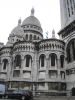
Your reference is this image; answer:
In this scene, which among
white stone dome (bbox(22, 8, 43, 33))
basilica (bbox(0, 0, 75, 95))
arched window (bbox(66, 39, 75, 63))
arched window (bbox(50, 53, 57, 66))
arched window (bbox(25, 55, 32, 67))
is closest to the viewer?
basilica (bbox(0, 0, 75, 95))

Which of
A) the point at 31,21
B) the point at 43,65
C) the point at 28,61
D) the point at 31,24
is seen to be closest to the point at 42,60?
the point at 43,65

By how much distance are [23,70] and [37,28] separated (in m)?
19.1

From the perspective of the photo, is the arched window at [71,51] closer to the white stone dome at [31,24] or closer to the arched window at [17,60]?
the arched window at [17,60]

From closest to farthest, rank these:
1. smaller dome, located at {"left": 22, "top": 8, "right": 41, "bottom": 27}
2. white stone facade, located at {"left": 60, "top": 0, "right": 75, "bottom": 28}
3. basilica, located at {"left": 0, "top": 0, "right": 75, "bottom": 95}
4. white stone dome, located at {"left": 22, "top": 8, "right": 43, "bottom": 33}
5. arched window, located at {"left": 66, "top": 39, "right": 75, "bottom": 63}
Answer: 1. basilica, located at {"left": 0, "top": 0, "right": 75, "bottom": 95}
2. arched window, located at {"left": 66, "top": 39, "right": 75, "bottom": 63}
3. white stone facade, located at {"left": 60, "top": 0, "right": 75, "bottom": 28}
4. white stone dome, located at {"left": 22, "top": 8, "right": 43, "bottom": 33}
5. smaller dome, located at {"left": 22, "top": 8, "right": 41, "bottom": 27}

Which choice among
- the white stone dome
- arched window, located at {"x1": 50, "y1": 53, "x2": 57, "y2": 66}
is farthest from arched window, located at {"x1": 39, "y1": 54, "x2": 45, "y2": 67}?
the white stone dome

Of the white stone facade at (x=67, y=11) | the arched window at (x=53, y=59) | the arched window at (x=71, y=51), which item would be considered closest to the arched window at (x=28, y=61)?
the arched window at (x=53, y=59)

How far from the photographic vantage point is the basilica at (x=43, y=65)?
29281 mm

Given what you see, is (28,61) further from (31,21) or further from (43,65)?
(31,21)

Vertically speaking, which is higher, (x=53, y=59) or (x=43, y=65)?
(x=53, y=59)

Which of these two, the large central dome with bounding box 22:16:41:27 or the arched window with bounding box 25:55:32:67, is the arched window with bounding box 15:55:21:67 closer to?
the arched window with bounding box 25:55:32:67

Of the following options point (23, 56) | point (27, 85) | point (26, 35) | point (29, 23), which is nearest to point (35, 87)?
point (27, 85)

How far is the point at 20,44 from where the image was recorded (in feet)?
Result: 110

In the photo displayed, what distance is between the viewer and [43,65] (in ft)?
103

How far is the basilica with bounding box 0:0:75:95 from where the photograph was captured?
2928cm
